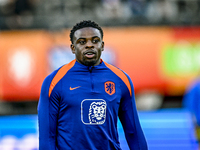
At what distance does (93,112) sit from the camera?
224cm

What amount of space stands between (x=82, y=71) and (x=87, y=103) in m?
0.24

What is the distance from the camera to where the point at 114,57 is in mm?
11500

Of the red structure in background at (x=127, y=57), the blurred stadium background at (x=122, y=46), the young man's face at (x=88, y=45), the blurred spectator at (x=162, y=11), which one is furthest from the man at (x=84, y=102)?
the blurred spectator at (x=162, y=11)

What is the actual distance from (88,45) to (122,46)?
9448mm

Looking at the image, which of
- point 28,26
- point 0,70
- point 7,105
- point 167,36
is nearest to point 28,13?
point 28,26

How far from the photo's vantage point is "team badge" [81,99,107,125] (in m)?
2.24

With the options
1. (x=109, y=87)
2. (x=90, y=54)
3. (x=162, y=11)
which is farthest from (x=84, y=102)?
(x=162, y=11)

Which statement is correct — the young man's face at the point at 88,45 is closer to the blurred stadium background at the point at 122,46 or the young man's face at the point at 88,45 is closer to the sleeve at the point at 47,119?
the sleeve at the point at 47,119

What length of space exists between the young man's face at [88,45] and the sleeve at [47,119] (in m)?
0.30

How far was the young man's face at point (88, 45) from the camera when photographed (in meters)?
2.33

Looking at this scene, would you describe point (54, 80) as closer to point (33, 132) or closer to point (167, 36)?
point (33, 132)

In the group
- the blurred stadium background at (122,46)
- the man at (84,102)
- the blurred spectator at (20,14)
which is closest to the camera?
the man at (84,102)

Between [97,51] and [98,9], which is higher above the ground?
[98,9]

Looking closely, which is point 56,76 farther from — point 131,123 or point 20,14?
point 20,14
